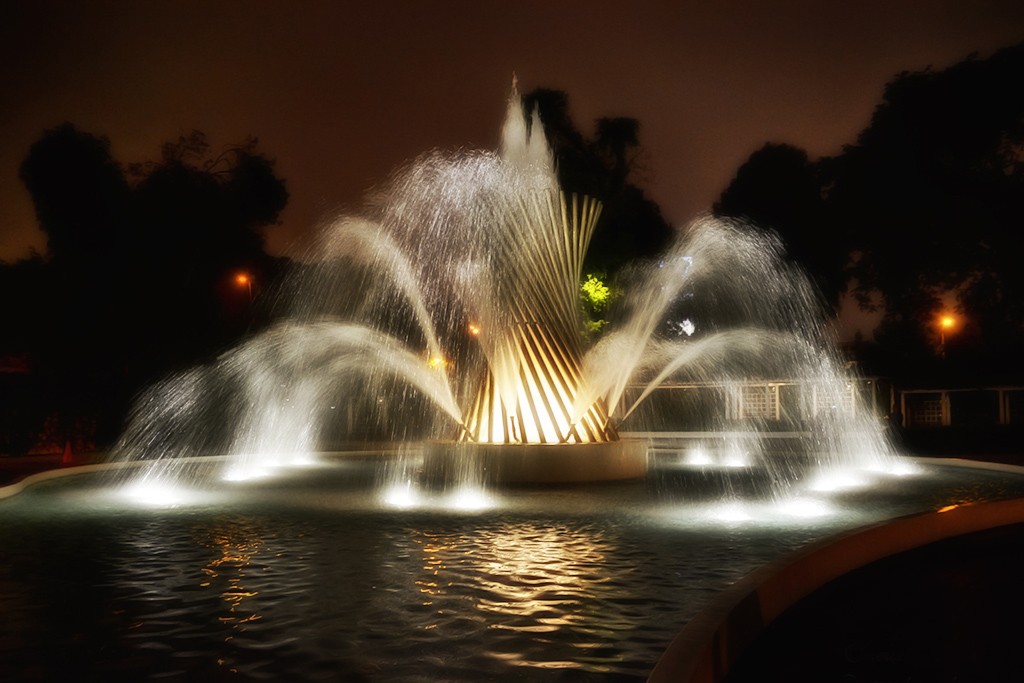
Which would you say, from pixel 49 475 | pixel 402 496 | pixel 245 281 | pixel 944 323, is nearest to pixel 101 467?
pixel 49 475

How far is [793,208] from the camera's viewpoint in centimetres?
4359

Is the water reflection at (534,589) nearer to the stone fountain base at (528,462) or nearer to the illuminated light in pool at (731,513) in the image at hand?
the illuminated light in pool at (731,513)

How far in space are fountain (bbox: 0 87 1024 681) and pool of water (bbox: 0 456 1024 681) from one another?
3cm

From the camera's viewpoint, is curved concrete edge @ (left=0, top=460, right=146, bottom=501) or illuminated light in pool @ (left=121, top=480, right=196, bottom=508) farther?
curved concrete edge @ (left=0, top=460, right=146, bottom=501)

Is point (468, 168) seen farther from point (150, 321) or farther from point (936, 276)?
point (936, 276)

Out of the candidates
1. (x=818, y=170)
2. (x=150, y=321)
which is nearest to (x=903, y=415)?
(x=818, y=170)

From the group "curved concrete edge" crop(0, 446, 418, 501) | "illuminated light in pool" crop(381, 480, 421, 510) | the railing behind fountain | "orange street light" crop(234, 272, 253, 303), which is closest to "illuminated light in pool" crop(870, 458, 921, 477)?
"illuminated light in pool" crop(381, 480, 421, 510)

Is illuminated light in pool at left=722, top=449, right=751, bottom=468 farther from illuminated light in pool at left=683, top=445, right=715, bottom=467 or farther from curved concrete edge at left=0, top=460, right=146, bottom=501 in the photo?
curved concrete edge at left=0, top=460, right=146, bottom=501

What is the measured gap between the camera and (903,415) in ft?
117

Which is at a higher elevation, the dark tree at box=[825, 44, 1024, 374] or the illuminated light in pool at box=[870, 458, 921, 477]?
the dark tree at box=[825, 44, 1024, 374]

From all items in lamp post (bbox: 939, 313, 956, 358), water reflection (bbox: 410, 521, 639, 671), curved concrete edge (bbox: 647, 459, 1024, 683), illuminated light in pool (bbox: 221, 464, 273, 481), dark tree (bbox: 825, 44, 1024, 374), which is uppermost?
dark tree (bbox: 825, 44, 1024, 374)

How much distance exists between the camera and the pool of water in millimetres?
5027

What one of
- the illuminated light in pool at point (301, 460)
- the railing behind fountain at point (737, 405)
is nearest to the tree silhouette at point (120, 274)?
the illuminated light in pool at point (301, 460)

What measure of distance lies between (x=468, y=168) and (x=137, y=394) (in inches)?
595
